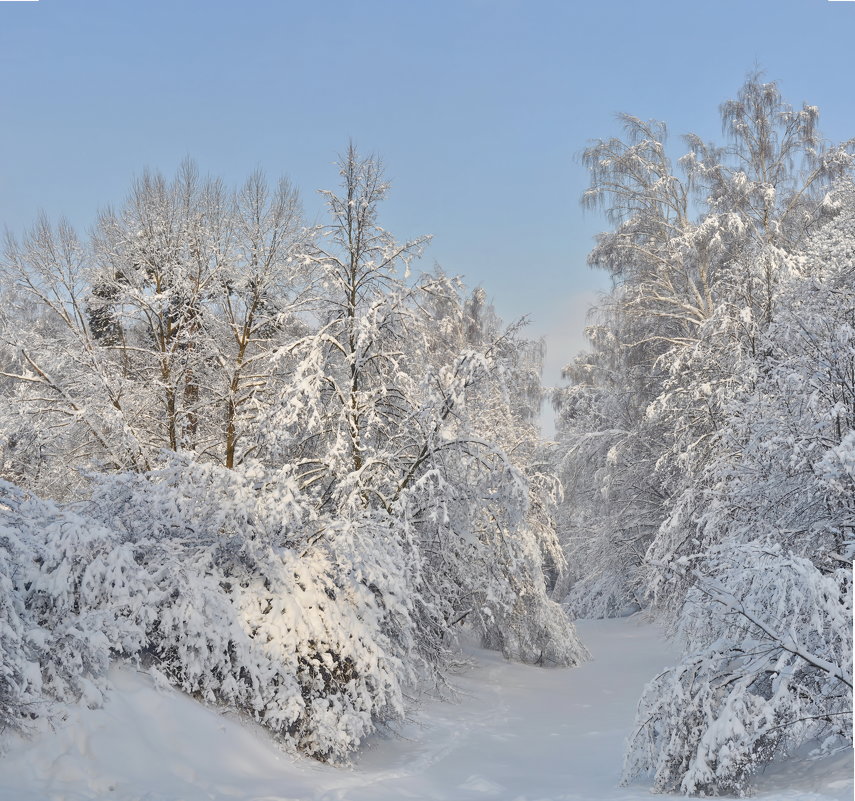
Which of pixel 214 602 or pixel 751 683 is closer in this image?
pixel 751 683

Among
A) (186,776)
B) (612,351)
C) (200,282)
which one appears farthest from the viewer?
(612,351)

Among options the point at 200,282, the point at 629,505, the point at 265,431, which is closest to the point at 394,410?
the point at 265,431

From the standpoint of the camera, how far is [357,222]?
9.68 m

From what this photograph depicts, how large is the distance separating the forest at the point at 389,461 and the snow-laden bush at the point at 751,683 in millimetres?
27

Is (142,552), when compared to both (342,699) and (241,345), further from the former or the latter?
(241,345)

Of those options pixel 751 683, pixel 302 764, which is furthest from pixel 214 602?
pixel 751 683

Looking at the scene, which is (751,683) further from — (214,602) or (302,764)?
(214,602)

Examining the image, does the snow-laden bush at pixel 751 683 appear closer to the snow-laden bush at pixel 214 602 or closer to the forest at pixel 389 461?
the forest at pixel 389 461

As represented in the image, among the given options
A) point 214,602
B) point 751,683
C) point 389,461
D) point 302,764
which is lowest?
point 302,764

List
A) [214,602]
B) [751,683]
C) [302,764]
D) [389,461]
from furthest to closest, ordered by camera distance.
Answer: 1. [389,461]
2. [214,602]
3. [302,764]
4. [751,683]

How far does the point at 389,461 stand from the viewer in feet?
28.8

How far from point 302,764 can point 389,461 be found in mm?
3341

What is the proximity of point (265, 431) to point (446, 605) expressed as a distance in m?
3.10

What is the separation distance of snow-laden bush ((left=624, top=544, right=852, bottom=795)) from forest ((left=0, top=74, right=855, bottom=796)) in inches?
1.1
